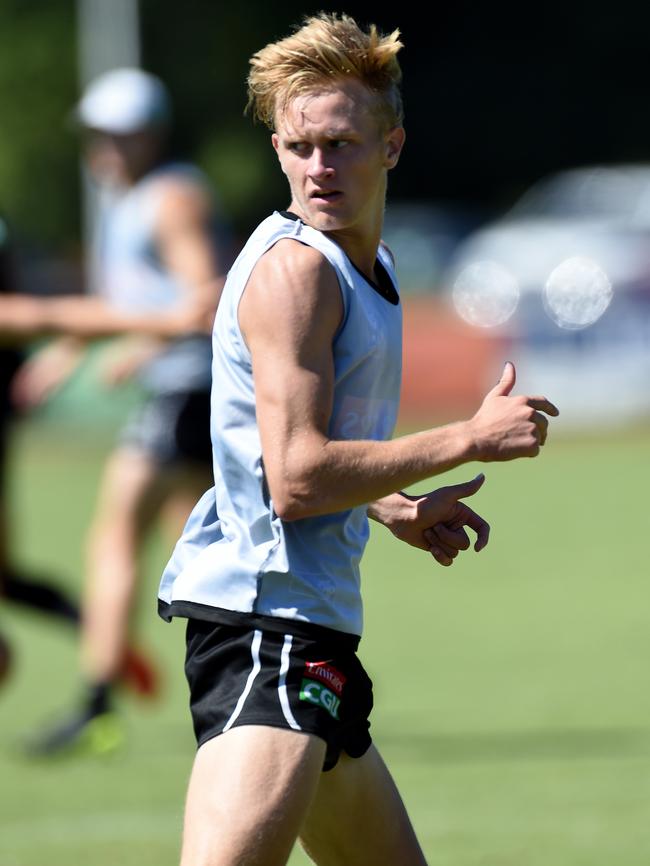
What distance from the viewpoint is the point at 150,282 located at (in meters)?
8.04

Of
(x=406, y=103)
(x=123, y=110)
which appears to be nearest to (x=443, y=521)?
(x=123, y=110)

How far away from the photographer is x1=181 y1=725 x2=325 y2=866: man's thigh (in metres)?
3.65

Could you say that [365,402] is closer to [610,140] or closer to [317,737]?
[317,737]

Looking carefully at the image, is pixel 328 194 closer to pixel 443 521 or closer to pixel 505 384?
pixel 505 384

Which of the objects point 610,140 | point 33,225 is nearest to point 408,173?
point 610,140

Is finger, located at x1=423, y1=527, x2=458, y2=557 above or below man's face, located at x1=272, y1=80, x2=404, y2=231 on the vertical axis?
below

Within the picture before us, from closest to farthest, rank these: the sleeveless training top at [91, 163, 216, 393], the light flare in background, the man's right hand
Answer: the man's right hand
the sleeveless training top at [91, 163, 216, 393]
the light flare in background

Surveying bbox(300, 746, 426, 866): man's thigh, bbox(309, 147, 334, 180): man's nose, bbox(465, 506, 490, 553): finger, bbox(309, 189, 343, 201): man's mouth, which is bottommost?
bbox(300, 746, 426, 866): man's thigh

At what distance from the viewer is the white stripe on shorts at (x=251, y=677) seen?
3.76 m

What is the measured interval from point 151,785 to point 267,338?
3788 millimetres

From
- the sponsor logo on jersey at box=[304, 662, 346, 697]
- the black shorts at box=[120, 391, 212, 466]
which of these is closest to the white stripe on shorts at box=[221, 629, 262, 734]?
the sponsor logo on jersey at box=[304, 662, 346, 697]

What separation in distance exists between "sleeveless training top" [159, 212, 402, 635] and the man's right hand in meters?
0.30

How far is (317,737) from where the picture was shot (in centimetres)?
376

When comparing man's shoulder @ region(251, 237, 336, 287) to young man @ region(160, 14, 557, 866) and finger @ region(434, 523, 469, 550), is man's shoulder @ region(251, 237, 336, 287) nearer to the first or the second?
young man @ region(160, 14, 557, 866)
